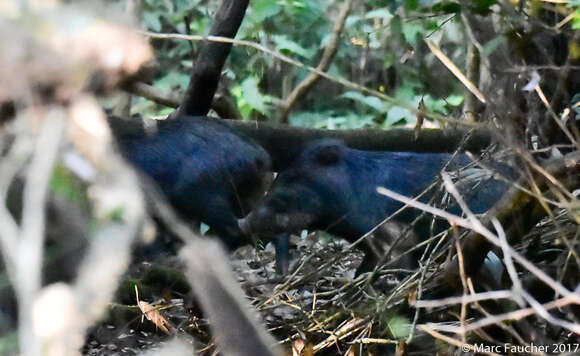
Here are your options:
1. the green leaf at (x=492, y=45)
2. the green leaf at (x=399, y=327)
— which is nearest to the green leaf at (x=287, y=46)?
the green leaf at (x=399, y=327)

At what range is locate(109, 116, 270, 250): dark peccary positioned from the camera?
5570 mm

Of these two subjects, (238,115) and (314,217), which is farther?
(238,115)

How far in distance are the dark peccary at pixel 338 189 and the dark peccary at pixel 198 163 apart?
18cm

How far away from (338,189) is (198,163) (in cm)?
89

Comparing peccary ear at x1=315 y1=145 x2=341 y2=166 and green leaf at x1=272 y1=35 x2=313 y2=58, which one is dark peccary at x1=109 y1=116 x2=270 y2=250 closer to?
peccary ear at x1=315 y1=145 x2=341 y2=166

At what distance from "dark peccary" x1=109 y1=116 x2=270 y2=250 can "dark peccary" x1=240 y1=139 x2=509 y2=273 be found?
179 mm

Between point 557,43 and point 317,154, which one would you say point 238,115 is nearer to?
point 317,154

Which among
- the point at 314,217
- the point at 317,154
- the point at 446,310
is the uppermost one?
the point at 446,310

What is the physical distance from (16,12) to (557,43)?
83.8 inches

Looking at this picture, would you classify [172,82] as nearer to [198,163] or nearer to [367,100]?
[367,100]

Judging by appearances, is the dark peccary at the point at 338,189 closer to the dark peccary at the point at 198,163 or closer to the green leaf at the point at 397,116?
the dark peccary at the point at 198,163

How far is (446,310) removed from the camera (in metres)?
3.25

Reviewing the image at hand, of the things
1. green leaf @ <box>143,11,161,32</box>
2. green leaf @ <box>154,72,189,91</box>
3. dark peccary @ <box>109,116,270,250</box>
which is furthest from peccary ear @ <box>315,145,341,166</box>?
green leaf @ <box>154,72,189,91</box>

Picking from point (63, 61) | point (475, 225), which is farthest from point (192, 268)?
point (475, 225)
